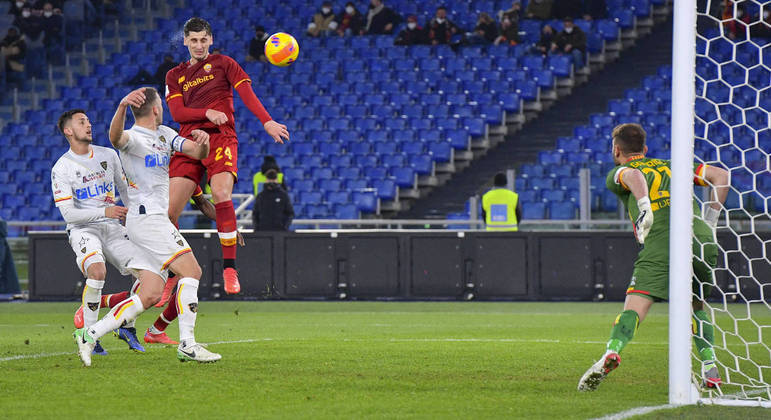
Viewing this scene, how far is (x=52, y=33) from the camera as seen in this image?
2792cm

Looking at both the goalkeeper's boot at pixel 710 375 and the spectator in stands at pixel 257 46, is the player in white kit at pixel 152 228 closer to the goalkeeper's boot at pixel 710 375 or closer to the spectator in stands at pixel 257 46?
the goalkeeper's boot at pixel 710 375

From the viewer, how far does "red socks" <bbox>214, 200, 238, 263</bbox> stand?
28.4 feet

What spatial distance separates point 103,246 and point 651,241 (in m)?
3.89

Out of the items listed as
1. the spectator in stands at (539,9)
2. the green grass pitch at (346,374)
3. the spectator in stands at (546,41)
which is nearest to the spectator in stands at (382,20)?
the spectator in stands at (539,9)

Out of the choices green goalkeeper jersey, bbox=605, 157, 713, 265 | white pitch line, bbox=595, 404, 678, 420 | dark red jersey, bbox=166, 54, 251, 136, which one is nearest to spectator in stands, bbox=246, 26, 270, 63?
dark red jersey, bbox=166, 54, 251, 136

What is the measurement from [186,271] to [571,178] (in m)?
13.4

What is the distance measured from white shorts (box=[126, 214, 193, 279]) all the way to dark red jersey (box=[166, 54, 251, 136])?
3.76ft

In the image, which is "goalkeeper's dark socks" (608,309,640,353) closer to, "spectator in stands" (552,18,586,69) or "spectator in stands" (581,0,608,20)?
"spectator in stands" (552,18,586,69)

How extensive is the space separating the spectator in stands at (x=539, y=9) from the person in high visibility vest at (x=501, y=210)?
966 centimetres

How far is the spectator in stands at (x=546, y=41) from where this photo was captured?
24.6 meters

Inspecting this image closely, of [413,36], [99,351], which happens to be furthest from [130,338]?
[413,36]

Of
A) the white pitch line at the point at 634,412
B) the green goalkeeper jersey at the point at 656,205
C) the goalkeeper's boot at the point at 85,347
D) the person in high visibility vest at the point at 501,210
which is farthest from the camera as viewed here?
the person in high visibility vest at the point at 501,210

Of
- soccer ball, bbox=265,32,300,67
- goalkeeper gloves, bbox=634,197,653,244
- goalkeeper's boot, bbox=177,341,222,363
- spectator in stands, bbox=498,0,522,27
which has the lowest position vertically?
goalkeeper's boot, bbox=177,341,222,363

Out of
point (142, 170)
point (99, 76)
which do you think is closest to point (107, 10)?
point (99, 76)
